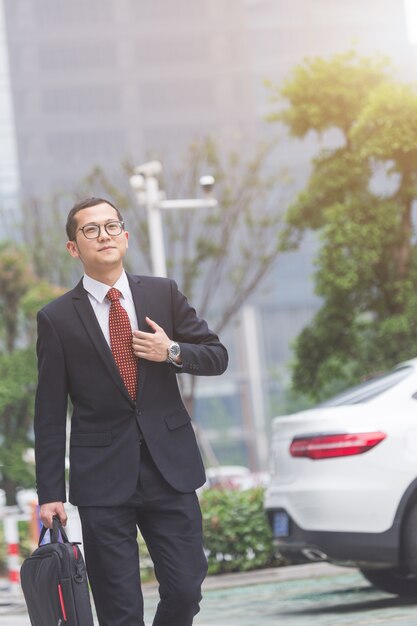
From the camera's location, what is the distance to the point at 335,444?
7.47 meters

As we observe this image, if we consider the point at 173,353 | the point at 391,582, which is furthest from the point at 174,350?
the point at 391,582

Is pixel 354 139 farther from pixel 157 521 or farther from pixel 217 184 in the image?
pixel 157 521

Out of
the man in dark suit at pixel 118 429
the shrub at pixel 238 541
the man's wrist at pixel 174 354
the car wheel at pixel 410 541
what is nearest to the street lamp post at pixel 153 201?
the shrub at pixel 238 541

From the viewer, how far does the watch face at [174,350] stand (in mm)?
4273

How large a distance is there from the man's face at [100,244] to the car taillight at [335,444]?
3302 millimetres

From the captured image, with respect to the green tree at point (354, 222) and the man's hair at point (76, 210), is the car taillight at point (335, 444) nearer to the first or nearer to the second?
the man's hair at point (76, 210)

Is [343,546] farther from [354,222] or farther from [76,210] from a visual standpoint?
[354,222]

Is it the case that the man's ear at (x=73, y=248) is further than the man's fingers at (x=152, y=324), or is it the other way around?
the man's ear at (x=73, y=248)

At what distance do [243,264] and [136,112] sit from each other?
7600 cm

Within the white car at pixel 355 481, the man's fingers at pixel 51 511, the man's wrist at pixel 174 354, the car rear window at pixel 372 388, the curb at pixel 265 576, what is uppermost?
the man's wrist at pixel 174 354

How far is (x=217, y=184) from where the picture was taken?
76.1 feet

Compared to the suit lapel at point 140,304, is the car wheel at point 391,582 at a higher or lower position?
lower

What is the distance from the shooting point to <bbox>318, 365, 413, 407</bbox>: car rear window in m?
7.72

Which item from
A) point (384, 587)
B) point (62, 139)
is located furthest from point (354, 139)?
point (62, 139)
